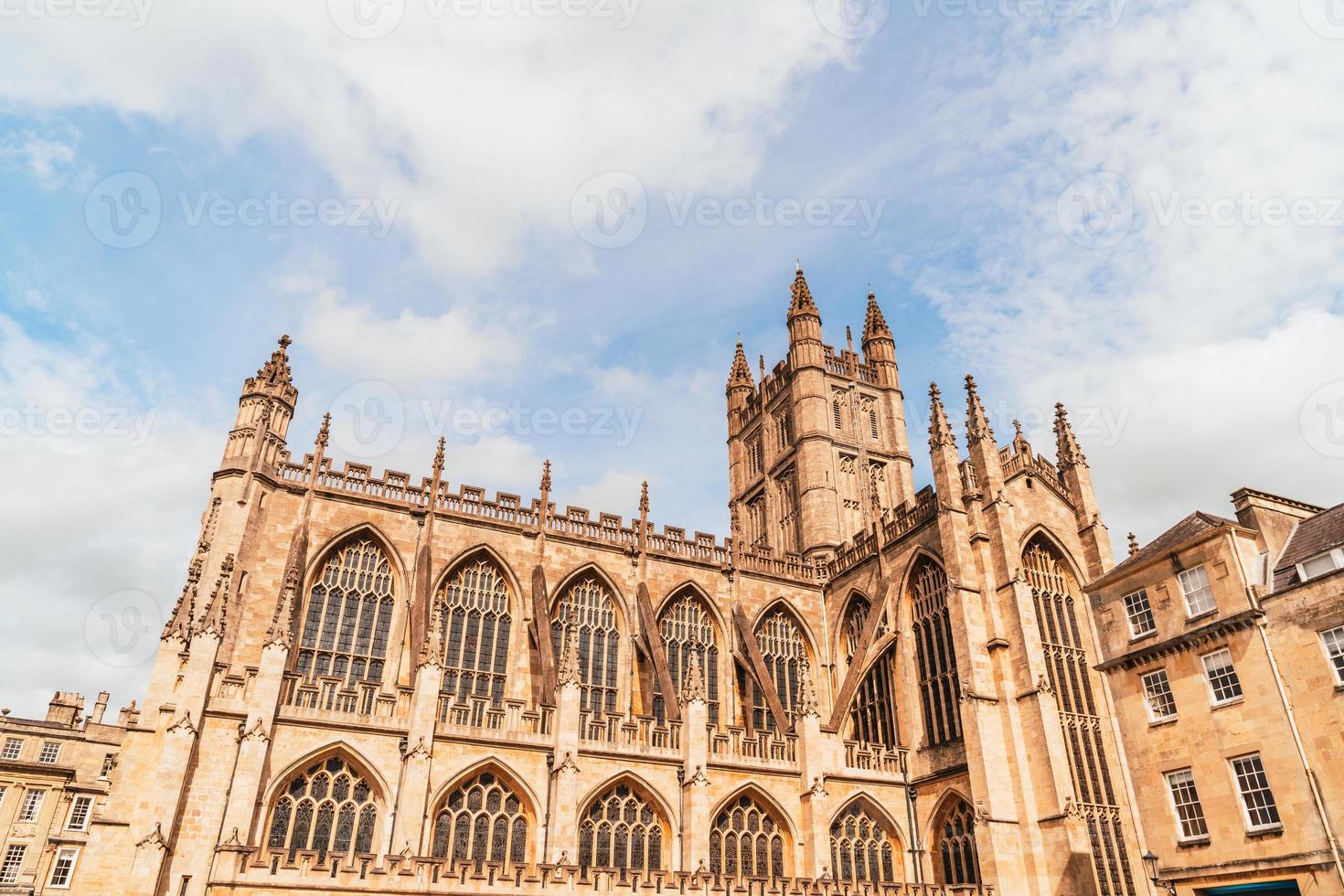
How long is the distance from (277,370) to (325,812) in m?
13.9

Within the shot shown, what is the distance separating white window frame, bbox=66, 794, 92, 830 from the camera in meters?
42.3

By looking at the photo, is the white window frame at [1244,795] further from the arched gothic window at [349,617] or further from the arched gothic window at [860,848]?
the arched gothic window at [349,617]

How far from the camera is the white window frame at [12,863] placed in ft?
132

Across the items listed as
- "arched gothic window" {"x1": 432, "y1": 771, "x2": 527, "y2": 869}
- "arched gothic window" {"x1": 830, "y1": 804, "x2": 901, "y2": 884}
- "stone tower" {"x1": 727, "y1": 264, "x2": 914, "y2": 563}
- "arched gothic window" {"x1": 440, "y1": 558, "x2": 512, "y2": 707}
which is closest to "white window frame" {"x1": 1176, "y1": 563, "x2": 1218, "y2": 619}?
"arched gothic window" {"x1": 830, "y1": 804, "x2": 901, "y2": 884}

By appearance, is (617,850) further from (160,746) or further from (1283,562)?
(1283,562)

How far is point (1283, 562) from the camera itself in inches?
794

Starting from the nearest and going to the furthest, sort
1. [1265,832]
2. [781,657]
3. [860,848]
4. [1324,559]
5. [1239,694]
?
[1265,832] → [1324,559] → [1239,694] → [860,848] → [781,657]

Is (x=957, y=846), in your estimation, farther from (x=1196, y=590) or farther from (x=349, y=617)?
(x=349, y=617)

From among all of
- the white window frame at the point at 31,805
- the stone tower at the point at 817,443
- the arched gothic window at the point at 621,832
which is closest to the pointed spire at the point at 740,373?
the stone tower at the point at 817,443

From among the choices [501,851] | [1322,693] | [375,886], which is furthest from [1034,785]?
[375,886]

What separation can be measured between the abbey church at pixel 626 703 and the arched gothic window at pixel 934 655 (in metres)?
0.11

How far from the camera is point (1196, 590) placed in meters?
20.7

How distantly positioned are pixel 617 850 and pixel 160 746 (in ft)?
36.4

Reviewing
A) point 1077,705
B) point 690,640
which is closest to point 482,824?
point 690,640
